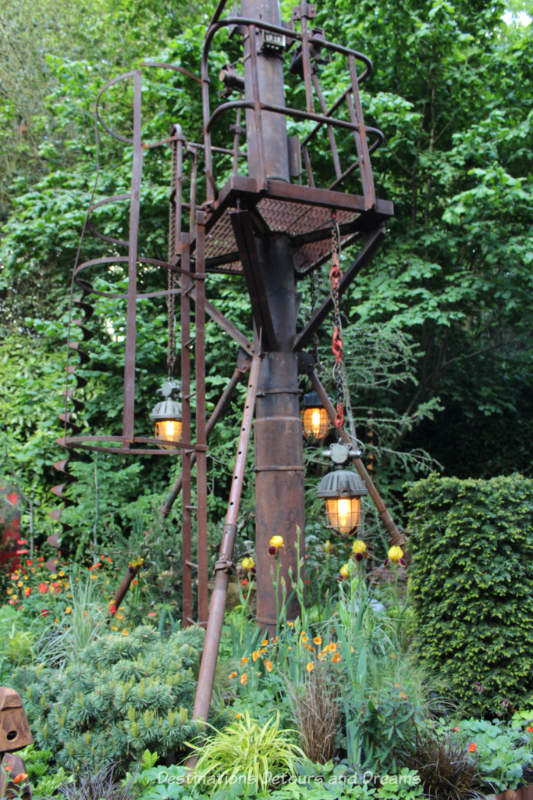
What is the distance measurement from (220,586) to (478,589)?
61.9 inches

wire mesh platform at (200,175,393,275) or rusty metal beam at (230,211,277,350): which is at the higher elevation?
wire mesh platform at (200,175,393,275)

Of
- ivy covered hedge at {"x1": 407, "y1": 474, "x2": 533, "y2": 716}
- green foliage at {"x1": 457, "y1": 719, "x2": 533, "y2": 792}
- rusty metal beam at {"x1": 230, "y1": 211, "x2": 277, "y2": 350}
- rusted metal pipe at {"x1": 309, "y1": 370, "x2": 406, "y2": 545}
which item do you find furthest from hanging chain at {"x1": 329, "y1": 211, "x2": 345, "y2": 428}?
green foliage at {"x1": 457, "y1": 719, "x2": 533, "y2": 792}

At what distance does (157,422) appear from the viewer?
4895 millimetres

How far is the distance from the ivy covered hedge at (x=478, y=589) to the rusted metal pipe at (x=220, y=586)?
49.8 inches

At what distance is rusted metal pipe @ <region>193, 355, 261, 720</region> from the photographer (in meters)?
3.13

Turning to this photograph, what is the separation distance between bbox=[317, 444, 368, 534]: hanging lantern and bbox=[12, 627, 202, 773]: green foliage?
113 centimetres

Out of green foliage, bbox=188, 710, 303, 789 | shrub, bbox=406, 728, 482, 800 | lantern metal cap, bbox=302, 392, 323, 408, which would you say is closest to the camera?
green foliage, bbox=188, 710, 303, 789

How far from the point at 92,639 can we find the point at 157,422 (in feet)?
5.24

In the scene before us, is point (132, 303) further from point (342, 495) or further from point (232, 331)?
point (342, 495)

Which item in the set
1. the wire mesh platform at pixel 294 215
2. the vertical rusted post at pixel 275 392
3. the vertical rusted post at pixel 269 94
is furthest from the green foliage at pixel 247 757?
the vertical rusted post at pixel 269 94

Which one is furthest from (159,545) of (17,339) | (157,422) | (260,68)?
(17,339)

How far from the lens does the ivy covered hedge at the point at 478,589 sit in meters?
3.75

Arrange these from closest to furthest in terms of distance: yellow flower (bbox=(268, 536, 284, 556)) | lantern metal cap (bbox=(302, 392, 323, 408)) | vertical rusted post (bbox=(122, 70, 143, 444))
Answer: vertical rusted post (bbox=(122, 70, 143, 444)) → yellow flower (bbox=(268, 536, 284, 556)) → lantern metal cap (bbox=(302, 392, 323, 408))

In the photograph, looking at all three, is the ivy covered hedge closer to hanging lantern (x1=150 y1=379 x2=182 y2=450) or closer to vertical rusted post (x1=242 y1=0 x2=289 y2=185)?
hanging lantern (x1=150 y1=379 x2=182 y2=450)
